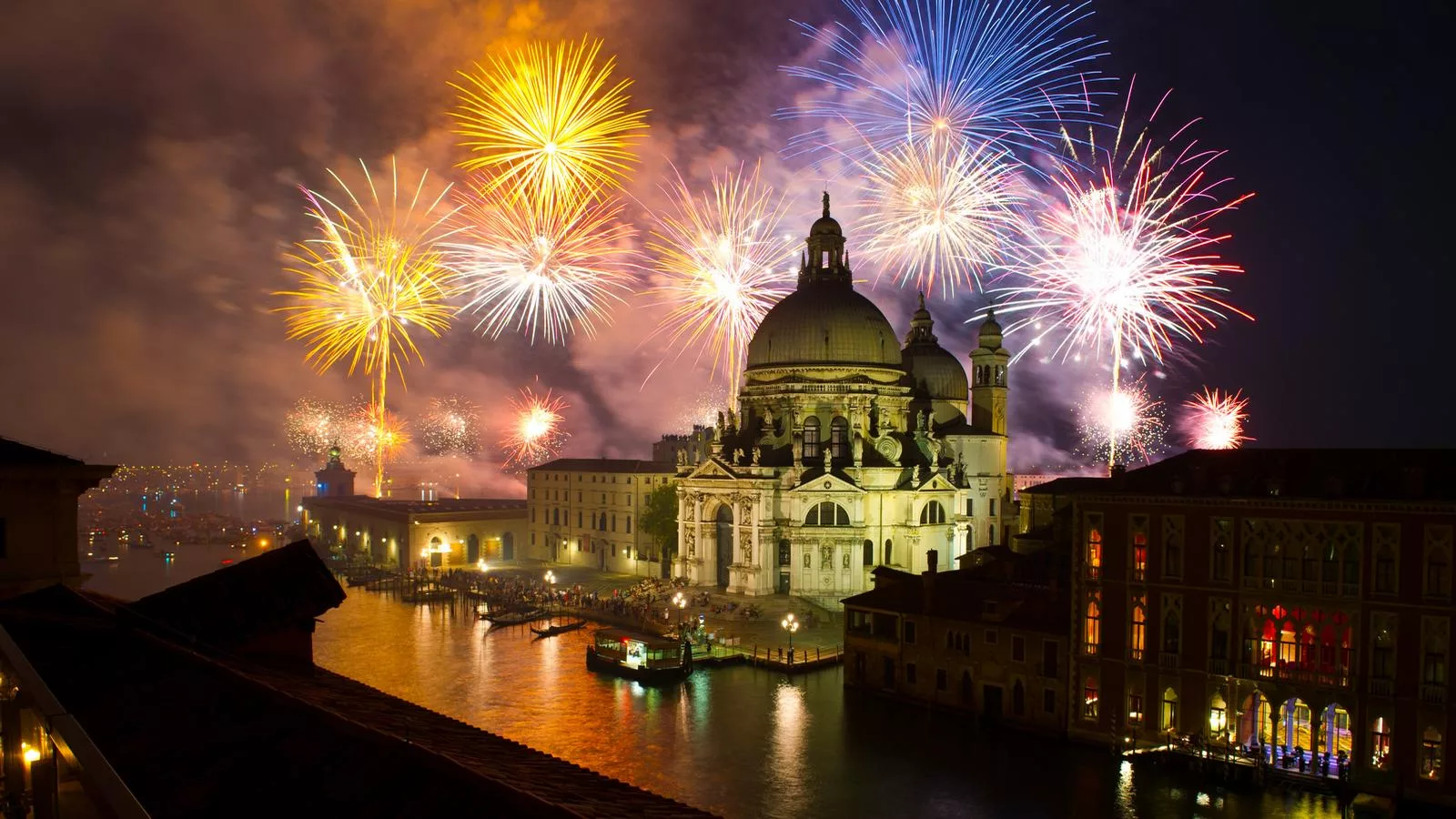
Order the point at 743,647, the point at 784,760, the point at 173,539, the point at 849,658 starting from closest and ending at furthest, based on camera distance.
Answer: the point at 784,760, the point at 849,658, the point at 743,647, the point at 173,539

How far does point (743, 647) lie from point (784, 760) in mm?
19198

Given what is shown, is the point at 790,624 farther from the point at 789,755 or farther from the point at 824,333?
the point at 824,333

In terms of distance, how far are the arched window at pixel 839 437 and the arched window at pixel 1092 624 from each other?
3578 centimetres

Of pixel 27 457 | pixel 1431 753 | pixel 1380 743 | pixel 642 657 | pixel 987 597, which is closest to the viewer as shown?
pixel 27 457

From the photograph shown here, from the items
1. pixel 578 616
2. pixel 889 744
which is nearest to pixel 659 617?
pixel 578 616

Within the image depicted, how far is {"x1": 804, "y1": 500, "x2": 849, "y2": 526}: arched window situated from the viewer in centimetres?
6956

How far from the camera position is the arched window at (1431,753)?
30.2 metres

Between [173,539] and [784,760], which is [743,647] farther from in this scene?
[173,539]

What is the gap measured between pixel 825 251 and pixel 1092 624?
1902 inches

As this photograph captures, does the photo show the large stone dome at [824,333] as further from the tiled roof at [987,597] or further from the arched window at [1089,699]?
the arched window at [1089,699]

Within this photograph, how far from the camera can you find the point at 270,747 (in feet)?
26.3

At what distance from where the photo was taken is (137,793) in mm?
7316

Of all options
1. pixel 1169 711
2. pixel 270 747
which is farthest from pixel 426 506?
pixel 270 747

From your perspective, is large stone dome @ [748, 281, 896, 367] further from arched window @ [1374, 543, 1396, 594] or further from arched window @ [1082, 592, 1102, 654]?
arched window @ [1374, 543, 1396, 594]
